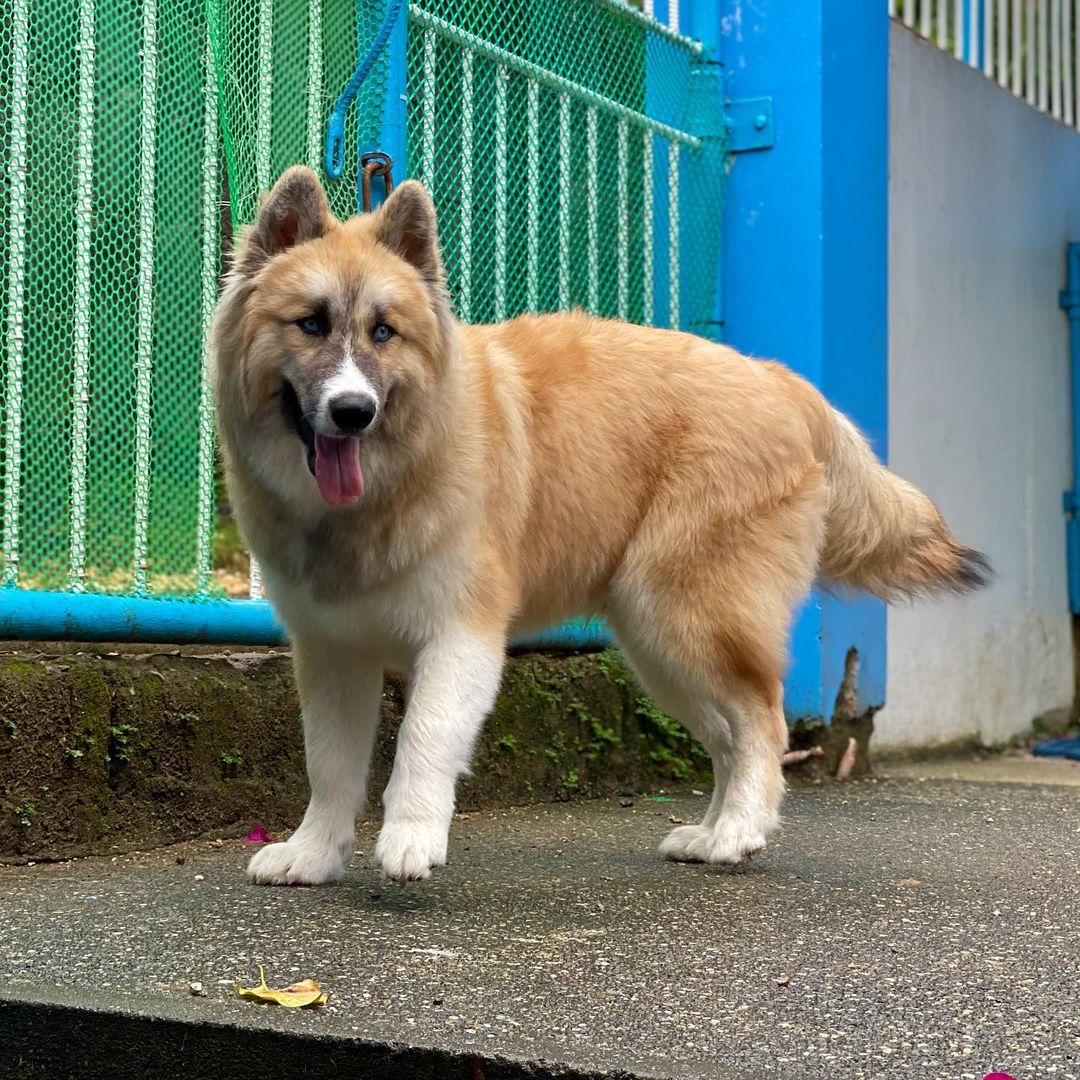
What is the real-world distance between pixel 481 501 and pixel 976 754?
487cm

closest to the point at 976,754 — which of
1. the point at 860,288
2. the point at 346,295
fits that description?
the point at 860,288

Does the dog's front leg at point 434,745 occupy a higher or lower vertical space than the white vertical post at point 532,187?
lower

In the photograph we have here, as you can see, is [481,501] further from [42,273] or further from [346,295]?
[42,273]

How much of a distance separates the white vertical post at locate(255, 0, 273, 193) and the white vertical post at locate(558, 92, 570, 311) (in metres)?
1.33

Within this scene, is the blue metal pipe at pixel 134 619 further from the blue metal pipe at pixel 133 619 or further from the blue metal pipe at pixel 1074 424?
the blue metal pipe at pixel 1074 424

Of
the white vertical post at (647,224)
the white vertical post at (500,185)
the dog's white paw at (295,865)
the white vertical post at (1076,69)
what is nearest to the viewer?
the dog's white paw at (295,865)

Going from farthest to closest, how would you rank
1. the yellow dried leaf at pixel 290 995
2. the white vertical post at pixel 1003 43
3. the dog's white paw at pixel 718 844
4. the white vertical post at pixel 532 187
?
the white vertical post at pixel 1003 43
the white vertical post at pixel 532 187
the dog's white paw at pixel 718 844
the yellow dried leaf at pixel 290 995

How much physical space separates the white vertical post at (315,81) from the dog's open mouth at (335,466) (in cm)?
160

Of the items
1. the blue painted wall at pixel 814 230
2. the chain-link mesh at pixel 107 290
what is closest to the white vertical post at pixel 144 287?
the chain-link mesh at pixel 107 290

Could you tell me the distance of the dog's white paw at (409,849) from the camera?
3.22 metres

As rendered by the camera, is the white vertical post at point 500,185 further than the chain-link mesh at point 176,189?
Yes

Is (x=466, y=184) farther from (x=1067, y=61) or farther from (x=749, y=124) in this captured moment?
(x=1067, y=61)

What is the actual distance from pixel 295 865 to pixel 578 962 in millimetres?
996

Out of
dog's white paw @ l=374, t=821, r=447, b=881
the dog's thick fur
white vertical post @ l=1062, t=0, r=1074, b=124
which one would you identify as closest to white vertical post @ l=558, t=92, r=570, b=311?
the dog's thick fur
